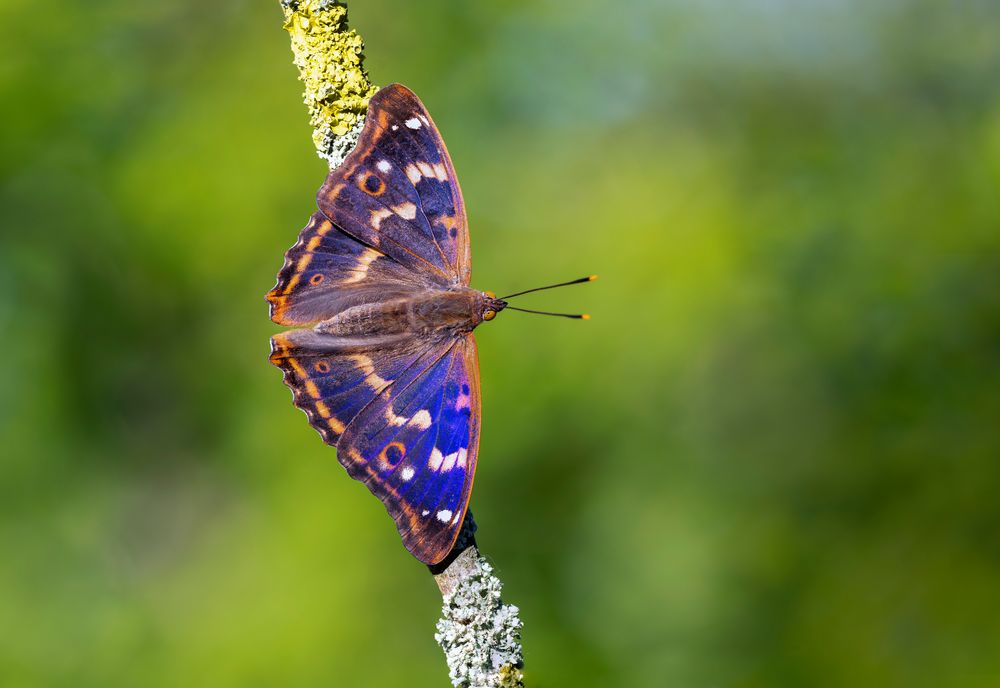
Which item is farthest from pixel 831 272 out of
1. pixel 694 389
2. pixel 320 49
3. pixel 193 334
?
pixel 193 334

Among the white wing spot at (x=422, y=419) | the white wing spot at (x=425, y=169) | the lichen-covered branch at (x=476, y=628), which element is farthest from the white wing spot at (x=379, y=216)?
the lichen-covered branch at (x=476, y=628)

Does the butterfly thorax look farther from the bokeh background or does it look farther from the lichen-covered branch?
the bokeh background

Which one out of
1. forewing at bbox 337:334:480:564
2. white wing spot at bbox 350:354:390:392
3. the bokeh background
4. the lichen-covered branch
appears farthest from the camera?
the bokeh background

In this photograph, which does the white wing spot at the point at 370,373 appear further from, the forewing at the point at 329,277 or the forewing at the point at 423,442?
the forewing at the point at 329,277

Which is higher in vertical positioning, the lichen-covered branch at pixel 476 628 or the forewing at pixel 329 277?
the forewing at pixel 329 277

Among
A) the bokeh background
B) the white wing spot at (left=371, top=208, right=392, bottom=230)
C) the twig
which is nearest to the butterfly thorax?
the white wing spot at (left=371, top=208, right=392, bottom=230)

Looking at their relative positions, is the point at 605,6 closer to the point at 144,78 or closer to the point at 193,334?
the point at 144,78

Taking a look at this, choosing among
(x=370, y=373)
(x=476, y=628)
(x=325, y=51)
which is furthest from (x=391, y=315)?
(x=476, y=628)
